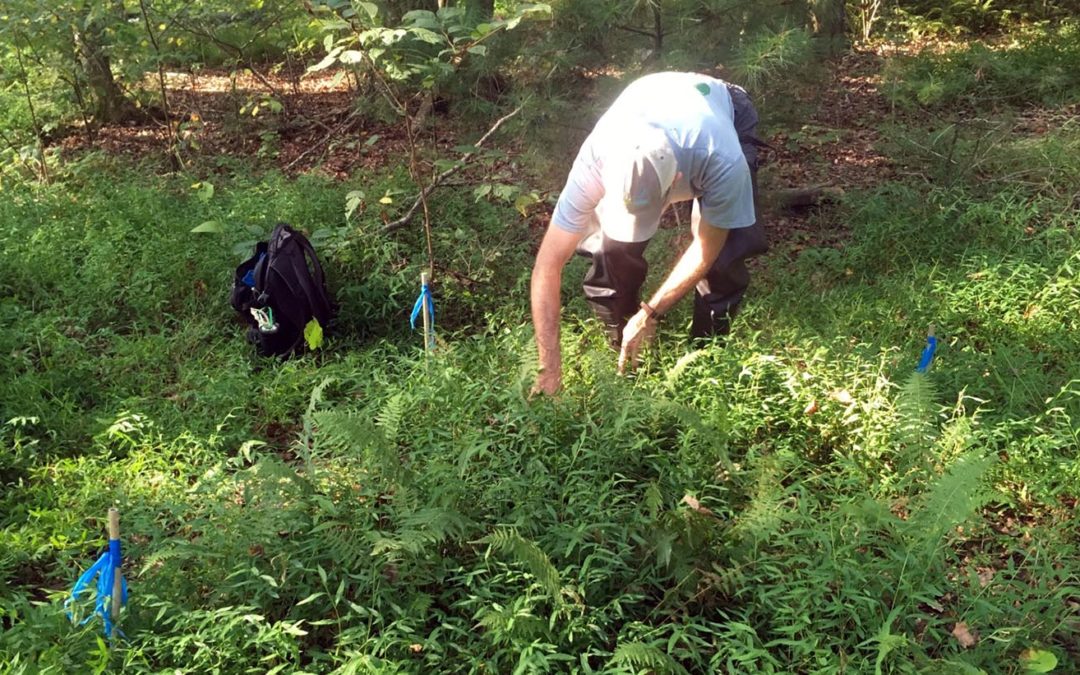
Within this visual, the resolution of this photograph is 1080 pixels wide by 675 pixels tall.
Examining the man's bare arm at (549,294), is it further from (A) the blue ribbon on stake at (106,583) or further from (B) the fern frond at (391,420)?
(A) the blue ribbon on stake at (106,583)

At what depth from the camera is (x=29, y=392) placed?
3.65 metres

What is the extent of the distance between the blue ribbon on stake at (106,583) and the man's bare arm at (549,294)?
5.14 feet

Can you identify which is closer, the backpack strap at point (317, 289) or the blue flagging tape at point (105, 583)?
the blue flagging tape at point (105, 583)

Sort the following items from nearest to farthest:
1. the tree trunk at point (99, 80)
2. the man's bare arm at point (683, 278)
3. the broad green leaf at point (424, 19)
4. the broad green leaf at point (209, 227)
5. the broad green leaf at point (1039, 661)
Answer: the broad green leaf at point (1039, 661)
the broad green leaf at point (424, 19)
the man's bare arm at point (683, 278)
the broad green leaf at point (209, 227)
the tree trunk at point (99, 80)

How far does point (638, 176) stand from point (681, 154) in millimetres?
343

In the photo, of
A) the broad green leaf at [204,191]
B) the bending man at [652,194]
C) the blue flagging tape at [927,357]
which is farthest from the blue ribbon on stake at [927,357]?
the broad green leaf at [204,191]

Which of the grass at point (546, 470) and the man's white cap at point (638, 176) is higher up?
the man's white cap at point (638, 176)

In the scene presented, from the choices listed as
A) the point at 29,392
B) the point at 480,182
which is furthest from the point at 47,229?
the point at 480,182

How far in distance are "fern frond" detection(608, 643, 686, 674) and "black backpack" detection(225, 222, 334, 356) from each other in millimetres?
2587

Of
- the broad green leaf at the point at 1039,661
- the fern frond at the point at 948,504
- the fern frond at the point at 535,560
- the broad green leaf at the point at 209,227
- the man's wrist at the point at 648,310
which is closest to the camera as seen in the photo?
the broad green leaf at the point at 1039,661

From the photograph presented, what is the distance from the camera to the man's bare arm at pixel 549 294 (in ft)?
9.98

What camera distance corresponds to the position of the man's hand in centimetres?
344

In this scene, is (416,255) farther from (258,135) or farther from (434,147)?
(258,135)

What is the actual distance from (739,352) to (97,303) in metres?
3.52
